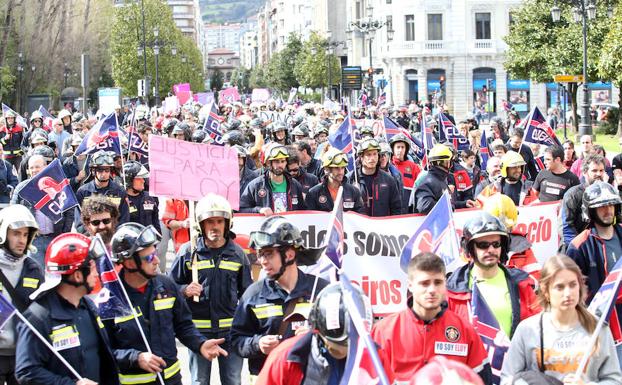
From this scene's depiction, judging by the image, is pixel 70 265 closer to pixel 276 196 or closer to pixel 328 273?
pixel 328 273

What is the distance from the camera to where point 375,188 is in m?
11.2

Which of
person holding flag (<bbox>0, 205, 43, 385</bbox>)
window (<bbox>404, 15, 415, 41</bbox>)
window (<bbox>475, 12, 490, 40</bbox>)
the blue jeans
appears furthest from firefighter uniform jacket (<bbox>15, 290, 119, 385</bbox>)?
window (<bbox>475, 12, 490, 40</bbox>)

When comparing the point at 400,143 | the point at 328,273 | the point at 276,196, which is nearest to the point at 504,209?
the point at 328,273

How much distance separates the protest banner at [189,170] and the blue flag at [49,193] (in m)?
1.14

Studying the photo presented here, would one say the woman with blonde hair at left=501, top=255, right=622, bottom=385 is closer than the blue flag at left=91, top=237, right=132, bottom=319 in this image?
Yes

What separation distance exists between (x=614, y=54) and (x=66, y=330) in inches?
1264

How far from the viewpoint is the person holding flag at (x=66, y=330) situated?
17.6 feet

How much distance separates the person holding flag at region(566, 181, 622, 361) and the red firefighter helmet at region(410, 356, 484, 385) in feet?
13.4

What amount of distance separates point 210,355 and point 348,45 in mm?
92834

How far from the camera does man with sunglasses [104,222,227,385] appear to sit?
20.0ft

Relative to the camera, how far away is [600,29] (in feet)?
139

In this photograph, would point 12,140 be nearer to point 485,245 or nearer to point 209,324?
point 209,324

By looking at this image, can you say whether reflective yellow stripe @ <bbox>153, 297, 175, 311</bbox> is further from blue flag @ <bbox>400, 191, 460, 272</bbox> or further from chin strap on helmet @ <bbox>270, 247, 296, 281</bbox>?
blue flag @ <bbox>400, 191, 460, 272</bbox>

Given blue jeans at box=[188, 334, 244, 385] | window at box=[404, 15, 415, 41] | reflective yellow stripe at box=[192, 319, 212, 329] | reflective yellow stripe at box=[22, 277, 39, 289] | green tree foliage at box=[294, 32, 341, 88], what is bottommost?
blue jeans at box=[188, 334, 244, 385]
